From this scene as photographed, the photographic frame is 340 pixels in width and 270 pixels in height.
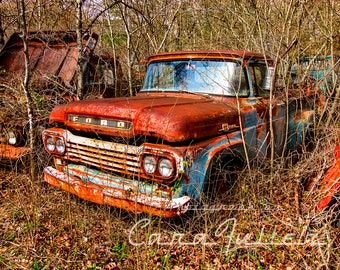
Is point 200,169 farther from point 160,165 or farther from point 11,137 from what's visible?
point 11,137

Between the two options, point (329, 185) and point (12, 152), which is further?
point (12, 152)

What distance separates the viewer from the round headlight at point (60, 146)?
345cm

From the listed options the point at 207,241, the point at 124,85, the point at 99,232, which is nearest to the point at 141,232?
the point at 99,232

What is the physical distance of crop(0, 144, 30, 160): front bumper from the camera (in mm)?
4098

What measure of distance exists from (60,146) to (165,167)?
1.44 meters

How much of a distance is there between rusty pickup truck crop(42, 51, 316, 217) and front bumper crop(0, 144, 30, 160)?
2.42ft

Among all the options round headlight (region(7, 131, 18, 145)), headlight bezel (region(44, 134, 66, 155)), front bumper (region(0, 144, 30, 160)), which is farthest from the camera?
round headlight (region(7, 131, 18, 145))

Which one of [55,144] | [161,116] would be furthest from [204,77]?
[55,144]

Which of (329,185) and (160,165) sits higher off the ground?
(160,165)

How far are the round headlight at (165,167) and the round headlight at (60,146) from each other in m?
1.31

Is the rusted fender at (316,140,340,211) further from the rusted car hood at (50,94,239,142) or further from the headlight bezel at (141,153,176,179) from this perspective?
the headlight bezel at (141,153,176,179)

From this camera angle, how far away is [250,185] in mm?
3393

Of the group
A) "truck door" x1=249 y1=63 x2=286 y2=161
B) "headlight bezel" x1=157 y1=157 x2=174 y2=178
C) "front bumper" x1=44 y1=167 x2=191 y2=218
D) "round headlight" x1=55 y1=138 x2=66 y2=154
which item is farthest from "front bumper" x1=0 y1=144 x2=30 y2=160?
"truck door" x1=249 y1=63 x2=286 y2=161

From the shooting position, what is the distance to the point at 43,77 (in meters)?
5.03
